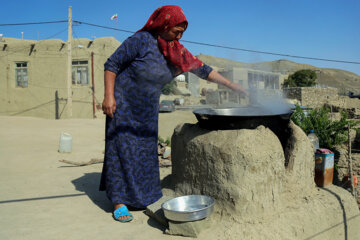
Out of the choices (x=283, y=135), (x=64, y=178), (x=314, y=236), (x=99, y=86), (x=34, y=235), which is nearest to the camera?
(x=34, y=235)

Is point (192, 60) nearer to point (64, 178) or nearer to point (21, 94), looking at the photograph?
point (64, 178)

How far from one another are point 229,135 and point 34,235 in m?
1.71

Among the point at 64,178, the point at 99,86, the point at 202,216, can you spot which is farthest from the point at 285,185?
the point at 99,86

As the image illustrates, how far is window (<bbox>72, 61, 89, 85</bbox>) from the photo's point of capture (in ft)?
48.7

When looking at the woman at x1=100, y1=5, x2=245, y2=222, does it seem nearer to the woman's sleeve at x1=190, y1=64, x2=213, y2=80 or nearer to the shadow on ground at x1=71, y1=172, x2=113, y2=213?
the woman's sleeve at x1=190, y1=64, x2=213, y2=80

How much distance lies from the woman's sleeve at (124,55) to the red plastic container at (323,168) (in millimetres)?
2397

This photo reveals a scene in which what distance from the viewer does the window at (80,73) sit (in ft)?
48.7

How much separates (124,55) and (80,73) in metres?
13.5

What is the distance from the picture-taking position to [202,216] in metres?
2.18

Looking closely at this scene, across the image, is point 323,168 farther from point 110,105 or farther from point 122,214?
point 110,105

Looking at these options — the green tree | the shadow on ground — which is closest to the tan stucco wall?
the shadow on ground

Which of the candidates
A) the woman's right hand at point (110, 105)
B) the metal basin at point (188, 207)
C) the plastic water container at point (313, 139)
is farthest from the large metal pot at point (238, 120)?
the plastic water container at point (313, 139)

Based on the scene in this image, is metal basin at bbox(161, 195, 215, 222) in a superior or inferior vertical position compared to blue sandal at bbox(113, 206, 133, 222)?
superior

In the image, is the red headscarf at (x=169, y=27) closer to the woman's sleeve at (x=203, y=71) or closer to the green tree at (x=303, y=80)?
the woman's sleeve at (x=203, y=71)
